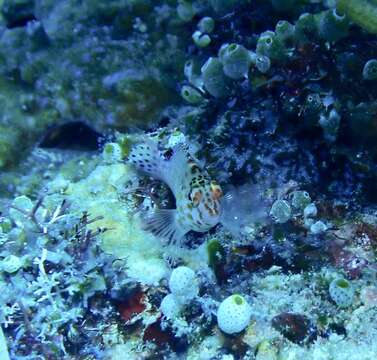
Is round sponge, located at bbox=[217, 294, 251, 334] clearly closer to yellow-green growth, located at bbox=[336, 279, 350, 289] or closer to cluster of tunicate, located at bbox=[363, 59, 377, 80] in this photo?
yellow-green growth, located at bbox=[336, 279, 350, 289]

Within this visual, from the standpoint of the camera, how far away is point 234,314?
2.86m

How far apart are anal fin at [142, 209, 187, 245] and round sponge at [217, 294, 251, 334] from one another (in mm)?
869

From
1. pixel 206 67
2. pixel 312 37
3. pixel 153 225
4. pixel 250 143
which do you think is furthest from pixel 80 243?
pixel 312 37

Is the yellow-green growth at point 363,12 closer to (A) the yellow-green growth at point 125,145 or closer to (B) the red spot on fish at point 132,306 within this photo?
(A) the yellow-green growth at point 125,145

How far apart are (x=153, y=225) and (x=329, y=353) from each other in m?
1.66

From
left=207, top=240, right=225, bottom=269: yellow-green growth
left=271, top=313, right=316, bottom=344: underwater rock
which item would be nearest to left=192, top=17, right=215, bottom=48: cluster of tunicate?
left=207, top=240, right=225, bottom=269: yellow-green growth

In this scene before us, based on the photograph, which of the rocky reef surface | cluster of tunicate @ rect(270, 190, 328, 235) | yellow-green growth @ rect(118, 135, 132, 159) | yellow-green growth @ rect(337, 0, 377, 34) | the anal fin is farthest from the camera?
yellow-green growth @ rect(118, 135, 132, 159)

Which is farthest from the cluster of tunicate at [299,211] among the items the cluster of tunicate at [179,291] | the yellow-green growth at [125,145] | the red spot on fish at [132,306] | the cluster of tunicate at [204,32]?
the cluster of tunicate at [204,32]

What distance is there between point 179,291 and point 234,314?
1.35 ft

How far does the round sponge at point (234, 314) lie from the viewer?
2.86 metres

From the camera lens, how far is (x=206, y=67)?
163 inches

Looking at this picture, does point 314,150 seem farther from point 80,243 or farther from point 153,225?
point 80,243

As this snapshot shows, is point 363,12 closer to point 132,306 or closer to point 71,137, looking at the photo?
point 132,306

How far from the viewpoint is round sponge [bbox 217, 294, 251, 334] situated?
2.86 metres
